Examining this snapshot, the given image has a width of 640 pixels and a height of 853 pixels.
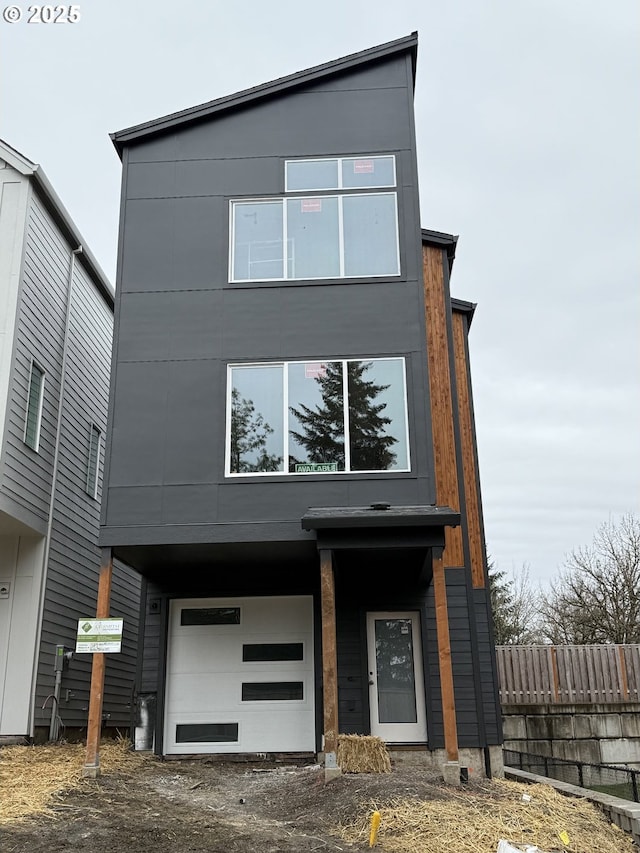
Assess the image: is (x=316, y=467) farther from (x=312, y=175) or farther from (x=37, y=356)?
(x=37, y=356)

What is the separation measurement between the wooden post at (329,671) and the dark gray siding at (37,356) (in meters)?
4.57

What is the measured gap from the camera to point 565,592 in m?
26.0

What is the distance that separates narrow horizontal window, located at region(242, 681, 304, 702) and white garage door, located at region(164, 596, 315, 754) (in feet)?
0.04

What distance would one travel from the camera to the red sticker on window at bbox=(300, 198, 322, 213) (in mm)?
10648

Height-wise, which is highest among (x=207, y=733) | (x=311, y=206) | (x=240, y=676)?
(x=311, y=206)

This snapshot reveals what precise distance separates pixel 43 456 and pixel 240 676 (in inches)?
171

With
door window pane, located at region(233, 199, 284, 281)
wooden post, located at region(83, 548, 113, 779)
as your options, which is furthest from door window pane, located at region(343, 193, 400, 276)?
wooden post, located at region(83, 548, 113, 779)

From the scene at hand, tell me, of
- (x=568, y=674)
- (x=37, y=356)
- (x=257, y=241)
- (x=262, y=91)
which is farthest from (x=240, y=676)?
(x=262, y=91)

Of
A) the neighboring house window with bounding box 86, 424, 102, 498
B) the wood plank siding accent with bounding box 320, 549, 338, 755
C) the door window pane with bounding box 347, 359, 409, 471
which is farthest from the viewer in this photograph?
the neighboring house window with bounding box 86, 424, 102, 498

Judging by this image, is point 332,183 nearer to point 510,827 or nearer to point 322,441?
point 322,441

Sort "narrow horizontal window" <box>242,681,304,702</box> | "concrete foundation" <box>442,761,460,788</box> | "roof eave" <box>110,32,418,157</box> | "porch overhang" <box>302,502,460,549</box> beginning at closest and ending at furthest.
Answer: "concrete foundation" <box>442,761,460,788</box>, "porch overhang" <box>302,502,460,549</box>, "narrow horizontal window" <box>242,681,304,702</box>, "roof eave" <box>110,32,418,157</box>

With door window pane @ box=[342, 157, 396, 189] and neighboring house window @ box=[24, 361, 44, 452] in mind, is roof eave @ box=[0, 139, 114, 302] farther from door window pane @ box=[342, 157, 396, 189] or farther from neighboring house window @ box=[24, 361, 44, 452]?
door window pane @ box=[342, 157, 396, 189]

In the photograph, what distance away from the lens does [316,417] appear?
9.77 meters

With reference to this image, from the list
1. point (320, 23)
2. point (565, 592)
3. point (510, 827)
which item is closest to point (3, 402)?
point (510, 827)
